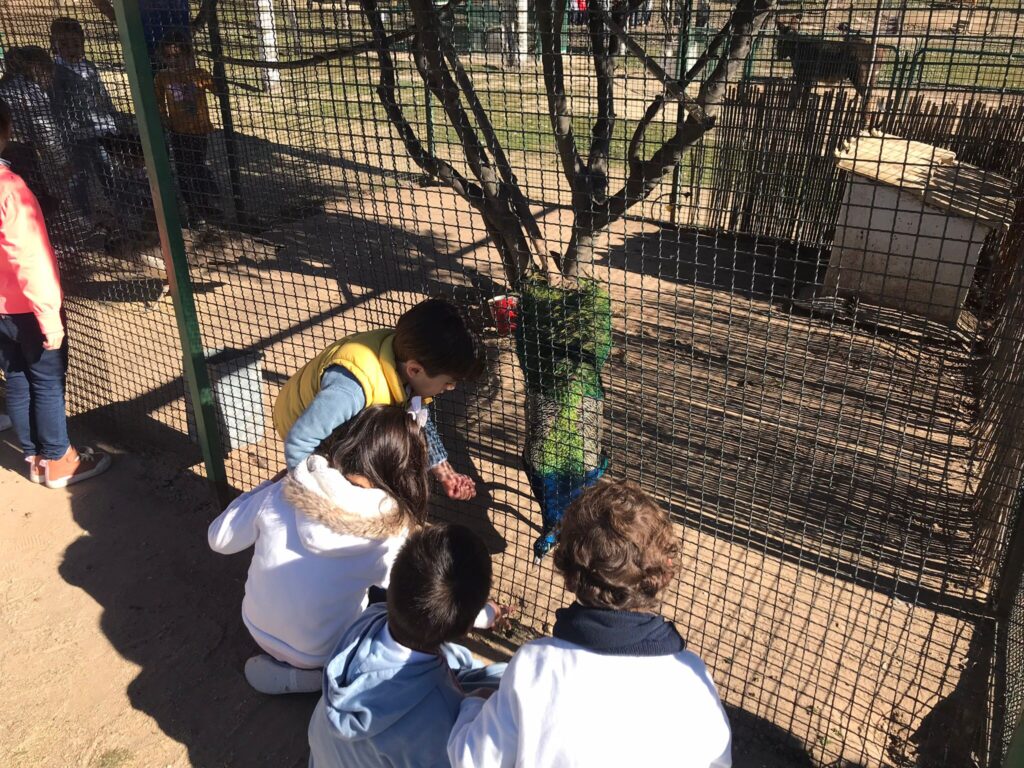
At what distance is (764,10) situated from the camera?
2.56m

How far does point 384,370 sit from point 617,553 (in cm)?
104

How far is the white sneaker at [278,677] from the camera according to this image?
2.51 metres

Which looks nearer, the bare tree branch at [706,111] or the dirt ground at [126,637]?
the dirt ground at [126,637]

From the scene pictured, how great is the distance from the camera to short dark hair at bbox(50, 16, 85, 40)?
3295mm

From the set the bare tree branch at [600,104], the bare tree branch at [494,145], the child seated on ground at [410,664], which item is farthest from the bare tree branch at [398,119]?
the child seated on ground at [410,664]

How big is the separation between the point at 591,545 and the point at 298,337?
4111 mm

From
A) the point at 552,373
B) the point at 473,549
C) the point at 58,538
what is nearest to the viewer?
the point at 473,549

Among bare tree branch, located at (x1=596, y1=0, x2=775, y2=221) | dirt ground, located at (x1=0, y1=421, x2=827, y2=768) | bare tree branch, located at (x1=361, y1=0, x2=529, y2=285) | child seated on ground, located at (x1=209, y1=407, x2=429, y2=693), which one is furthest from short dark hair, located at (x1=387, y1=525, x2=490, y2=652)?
bare tree branch, located at (x1=361, y1=0, x2=529, y2=285)

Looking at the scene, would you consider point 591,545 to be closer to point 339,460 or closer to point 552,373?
point 339,460

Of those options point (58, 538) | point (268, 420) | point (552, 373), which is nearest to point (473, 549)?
point (552, 373)

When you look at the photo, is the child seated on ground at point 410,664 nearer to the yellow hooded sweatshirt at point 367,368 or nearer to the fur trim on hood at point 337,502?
the fur trim on hood at point 337,502

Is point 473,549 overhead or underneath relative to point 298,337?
overhead

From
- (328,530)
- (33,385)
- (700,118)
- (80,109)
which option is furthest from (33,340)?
(700,118)

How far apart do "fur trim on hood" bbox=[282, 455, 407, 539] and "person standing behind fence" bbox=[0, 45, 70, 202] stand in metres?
2.49
